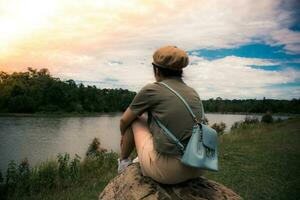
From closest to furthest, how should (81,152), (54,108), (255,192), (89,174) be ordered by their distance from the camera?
(255,192), (89,174), (81,152), (54,108)

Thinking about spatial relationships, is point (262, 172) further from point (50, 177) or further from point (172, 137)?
point (172, 137)

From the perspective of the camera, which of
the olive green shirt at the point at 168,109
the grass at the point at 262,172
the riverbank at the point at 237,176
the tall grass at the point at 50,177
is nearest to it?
the olive green shirt at the point at 168,109

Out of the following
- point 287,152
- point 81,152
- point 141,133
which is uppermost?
point 141,133

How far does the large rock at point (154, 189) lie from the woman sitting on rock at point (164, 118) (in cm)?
11

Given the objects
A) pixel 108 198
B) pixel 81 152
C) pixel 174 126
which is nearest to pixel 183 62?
pixel 174 126

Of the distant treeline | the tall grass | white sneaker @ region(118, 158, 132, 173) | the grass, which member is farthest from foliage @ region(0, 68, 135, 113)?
white sneaker @ region(118, 158, 132, 173)

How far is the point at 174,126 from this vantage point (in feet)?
8.78

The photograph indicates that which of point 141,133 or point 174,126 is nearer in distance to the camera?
point 174,126

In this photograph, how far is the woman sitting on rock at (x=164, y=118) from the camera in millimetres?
2678

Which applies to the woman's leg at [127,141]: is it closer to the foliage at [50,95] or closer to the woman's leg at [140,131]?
the woman's leg at [140,131]

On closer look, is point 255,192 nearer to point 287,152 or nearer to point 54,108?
point 287,152

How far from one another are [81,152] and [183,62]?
46.1ft

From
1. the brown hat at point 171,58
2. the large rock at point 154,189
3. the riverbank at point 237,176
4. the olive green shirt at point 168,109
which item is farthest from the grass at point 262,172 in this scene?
the brown hat at point 171,58

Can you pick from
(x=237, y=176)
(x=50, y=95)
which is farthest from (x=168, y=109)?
(x=50, y=95)
